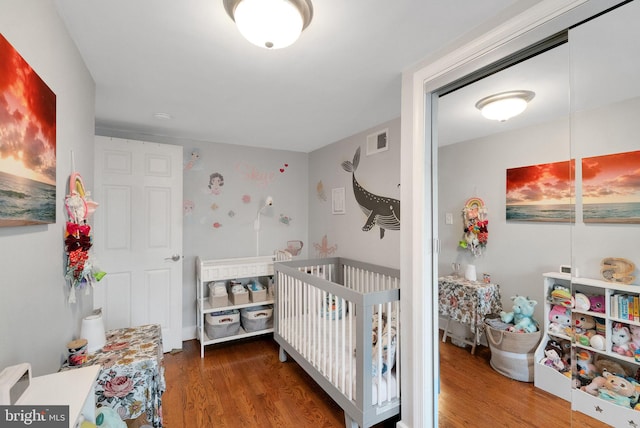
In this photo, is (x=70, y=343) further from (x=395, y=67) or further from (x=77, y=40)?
(x=395, y=67)

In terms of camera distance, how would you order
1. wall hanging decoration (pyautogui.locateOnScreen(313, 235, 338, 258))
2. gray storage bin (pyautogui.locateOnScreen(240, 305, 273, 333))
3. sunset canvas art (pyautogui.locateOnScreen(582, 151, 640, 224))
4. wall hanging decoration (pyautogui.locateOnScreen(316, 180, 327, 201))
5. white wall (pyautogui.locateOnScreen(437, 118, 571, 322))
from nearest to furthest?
sunset canvas art (pyautogui.locateOnScreen(582, 151, 640, 224)), white wall (pyautogui.locateOnScreen(437, 118, 571, 322)), gray storage bin (pyautogui.locateOnScreen(240, 305, 273, 333)), wall hanging decoration (pyautogui.locateOnScreen(313, 235, 338, 258)), wall hanging decoration (pyautogui.locateOnScreen(316, 180, 327, 201))

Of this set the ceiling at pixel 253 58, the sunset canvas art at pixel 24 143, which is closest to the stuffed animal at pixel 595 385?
the ceiling at pixel 253 58

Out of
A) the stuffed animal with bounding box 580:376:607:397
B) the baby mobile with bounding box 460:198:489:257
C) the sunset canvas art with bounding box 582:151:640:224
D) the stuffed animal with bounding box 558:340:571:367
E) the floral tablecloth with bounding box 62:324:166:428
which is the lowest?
the floral tablecloth with bounding box 62:324:166:428

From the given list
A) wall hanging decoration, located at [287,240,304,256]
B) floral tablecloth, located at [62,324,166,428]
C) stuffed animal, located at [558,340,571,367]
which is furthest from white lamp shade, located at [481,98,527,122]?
wall hanging decoration, located at [287,240,304,256]

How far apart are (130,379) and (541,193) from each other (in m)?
2.29

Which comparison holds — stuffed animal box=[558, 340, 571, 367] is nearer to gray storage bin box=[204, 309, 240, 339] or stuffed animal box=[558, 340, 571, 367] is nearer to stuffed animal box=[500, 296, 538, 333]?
stuffed animal box=[500, 296, 538, 333]

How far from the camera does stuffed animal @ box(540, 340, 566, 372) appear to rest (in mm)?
1342

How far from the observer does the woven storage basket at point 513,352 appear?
1488 millimetres

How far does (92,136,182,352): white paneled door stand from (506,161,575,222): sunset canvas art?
280 centimetres

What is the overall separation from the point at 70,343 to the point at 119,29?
4.89 ft

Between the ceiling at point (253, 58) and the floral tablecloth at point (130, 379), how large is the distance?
1594 millimetres

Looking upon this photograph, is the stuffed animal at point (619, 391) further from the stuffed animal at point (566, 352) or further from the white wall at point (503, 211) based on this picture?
the white wall at point (503, 211)

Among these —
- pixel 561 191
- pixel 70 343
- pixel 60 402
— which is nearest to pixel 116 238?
pixel 70 343

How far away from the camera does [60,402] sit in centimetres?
81
